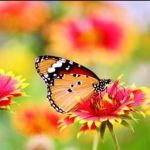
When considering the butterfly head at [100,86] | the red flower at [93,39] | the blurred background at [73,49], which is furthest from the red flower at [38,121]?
the butterfly head at [100,86]

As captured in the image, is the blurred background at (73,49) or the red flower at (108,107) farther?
the blurred background at (73,49)

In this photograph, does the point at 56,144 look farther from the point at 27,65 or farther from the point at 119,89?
the point at 119,89

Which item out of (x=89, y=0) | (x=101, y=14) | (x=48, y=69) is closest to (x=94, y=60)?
(x=101, y=14)

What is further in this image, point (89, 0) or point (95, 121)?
point (89, 0)

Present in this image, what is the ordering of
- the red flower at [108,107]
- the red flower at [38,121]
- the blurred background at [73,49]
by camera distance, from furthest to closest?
the blurred background at [73,49] < the red flower at [38,121] < the red flower at [108,107]

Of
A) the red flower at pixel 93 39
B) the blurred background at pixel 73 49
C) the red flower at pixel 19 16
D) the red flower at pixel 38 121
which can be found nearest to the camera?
the red flower at pixel 38 121

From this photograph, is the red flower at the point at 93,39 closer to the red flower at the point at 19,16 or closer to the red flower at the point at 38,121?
the red flower at the point at 19,16

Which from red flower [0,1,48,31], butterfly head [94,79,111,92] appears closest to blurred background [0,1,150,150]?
red flower [0,1,48,31]
